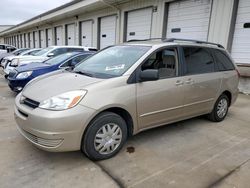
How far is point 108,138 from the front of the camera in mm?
2779

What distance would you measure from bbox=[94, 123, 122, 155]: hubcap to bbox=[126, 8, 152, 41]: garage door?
8.91m

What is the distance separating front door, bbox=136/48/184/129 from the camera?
3.02 m

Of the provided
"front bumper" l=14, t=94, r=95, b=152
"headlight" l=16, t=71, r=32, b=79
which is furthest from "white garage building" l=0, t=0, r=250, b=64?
"front bumper" l=14, t=94, r=95, b=152

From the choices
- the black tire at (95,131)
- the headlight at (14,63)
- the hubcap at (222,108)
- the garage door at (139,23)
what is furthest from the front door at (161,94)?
the garage door at (139,23)

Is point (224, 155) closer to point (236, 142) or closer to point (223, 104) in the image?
point (236, 142)

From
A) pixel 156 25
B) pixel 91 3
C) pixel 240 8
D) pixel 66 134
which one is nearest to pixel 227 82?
pixel 66 134

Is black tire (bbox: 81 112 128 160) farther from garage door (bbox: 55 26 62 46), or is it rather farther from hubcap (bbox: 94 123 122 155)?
garage door (bbox: 55 26 62 46)

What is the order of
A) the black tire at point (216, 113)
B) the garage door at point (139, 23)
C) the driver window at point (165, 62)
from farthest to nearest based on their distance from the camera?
the garage door at point (139, 23) < the black tire at point (216, 113) < the driver window at point (165, 62)

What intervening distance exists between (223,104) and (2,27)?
66.4 metres

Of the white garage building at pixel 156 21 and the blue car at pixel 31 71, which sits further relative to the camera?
the white garage building at pixel 156 21

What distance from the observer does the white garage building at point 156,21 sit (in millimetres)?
7559

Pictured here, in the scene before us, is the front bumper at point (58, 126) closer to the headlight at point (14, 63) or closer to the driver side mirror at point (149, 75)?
the driver side mirror at point (149, 75)

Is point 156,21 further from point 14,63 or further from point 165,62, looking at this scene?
point 165,62

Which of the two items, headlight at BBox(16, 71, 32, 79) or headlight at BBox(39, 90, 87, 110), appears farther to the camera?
headlight at BBox(16, 71, 32, 79)
